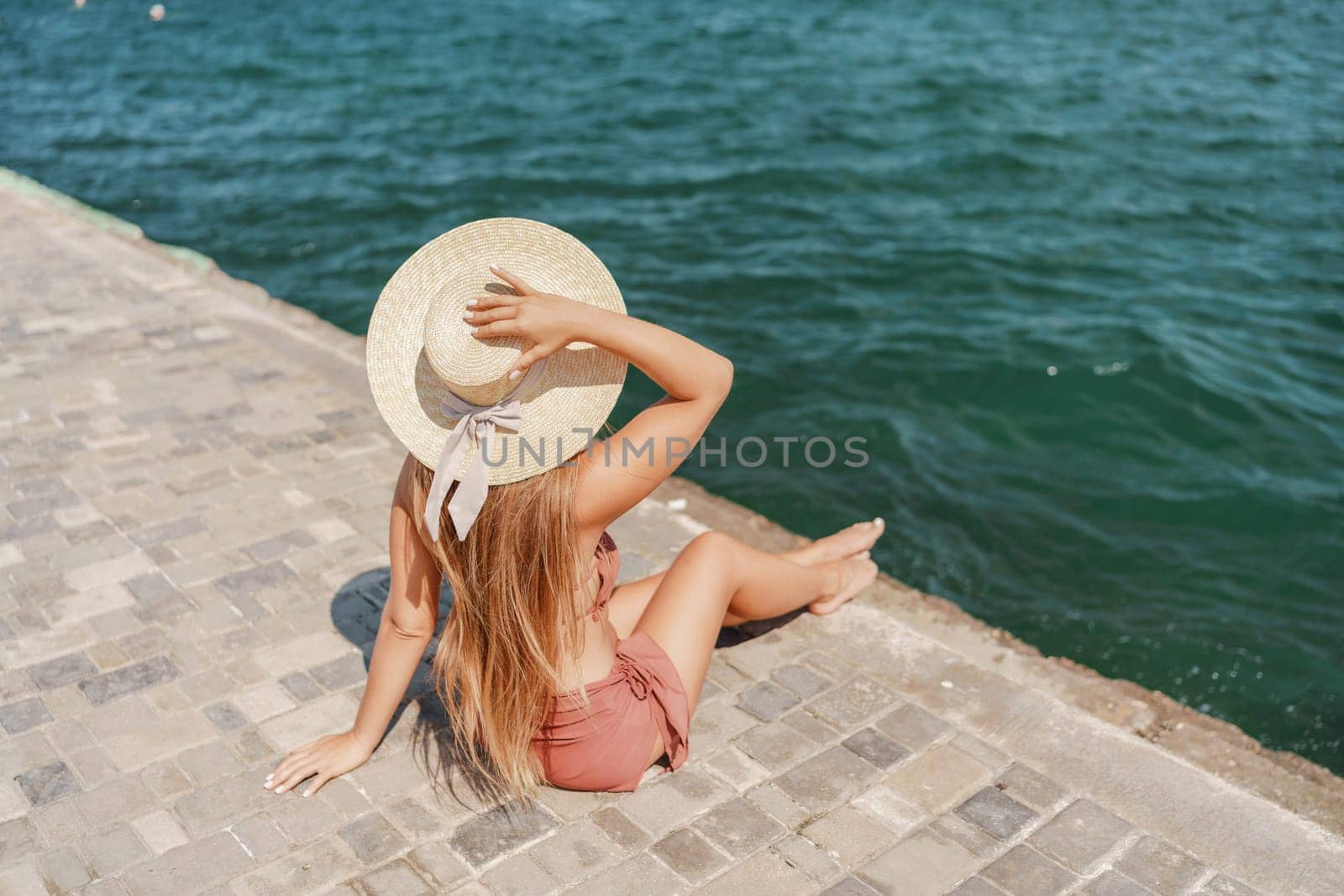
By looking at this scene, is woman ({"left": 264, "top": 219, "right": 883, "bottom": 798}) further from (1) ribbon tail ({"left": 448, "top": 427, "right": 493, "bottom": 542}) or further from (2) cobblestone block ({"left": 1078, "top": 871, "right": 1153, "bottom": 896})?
(2) cobblestone block ({"left": 1078, "top": 871, "right": 1153, "bottom": 896})

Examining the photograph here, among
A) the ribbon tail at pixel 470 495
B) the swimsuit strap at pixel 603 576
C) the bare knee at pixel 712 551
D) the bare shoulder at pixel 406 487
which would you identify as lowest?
the bare knee at pixel 712 551

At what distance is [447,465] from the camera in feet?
9.14

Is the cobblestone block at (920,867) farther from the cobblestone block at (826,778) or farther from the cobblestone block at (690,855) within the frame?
the cobblestone block at (690,855)

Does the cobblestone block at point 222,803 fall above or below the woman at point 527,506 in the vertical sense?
below

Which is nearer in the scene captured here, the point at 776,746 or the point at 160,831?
the point at 160,831

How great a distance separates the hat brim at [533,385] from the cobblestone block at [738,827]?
112 cm

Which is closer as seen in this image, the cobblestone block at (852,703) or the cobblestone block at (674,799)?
the cobblestone block at (674,799)

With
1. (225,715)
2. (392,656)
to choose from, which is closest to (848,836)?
(392,656)

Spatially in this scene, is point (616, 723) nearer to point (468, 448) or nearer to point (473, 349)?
point (468, 448)

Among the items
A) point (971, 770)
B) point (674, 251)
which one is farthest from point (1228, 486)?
point (674, 251)

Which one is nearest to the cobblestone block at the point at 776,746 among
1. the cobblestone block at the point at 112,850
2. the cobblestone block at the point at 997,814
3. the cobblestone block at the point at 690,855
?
the cobblestone block at the point at 690,855

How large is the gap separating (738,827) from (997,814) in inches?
29.0

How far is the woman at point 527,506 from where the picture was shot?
2.77 m

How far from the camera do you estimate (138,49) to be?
18156 millimetres
